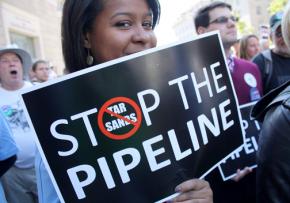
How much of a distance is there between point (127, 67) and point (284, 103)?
1.78 ft

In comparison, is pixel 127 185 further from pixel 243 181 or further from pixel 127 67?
pixel 243 181

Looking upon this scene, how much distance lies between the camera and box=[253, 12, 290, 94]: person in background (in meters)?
3.04

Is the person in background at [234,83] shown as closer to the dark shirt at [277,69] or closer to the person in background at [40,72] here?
the dark shirt at [277,69]

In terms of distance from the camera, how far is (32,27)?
41.3ft

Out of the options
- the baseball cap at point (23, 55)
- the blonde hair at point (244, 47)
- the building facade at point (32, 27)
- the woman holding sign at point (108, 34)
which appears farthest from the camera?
the building facade at point (32, 27)

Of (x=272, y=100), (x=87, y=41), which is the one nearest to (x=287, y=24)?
(x=272, y=100)

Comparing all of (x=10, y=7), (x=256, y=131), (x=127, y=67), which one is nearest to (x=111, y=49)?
(x=127, y=67)

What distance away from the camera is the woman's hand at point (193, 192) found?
106 cm

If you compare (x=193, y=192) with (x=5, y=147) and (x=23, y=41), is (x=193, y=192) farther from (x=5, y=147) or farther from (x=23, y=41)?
(x=23, y=41)

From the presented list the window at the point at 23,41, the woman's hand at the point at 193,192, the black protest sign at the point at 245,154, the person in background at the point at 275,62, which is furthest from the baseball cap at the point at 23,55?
the window at the point at 23,41

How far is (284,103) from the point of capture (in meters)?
1.18

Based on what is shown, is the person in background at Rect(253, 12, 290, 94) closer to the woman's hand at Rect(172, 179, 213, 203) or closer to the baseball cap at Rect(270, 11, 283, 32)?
the baseball cap at Rect(270, 11, 283, 32)

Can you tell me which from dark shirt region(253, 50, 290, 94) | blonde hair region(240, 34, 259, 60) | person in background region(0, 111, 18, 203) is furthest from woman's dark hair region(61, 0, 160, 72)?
blonde hair region(240, 34, 259, 60)

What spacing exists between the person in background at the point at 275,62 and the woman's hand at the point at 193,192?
2105 millimetres
